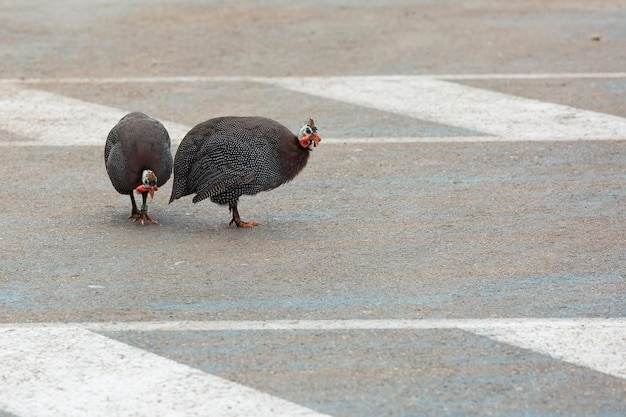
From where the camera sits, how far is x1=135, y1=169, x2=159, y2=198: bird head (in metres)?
6.72

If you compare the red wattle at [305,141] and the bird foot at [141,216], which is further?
the bird foot at [141,216]

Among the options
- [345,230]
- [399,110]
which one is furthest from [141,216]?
[399,110]

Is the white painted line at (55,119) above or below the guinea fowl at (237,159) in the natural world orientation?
below

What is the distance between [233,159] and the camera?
266 inches

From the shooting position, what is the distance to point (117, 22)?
13047mm

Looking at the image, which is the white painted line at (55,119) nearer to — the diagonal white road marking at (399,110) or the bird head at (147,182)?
the diagonal white road marking at (399,110)

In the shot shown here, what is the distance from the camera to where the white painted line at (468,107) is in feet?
28.8

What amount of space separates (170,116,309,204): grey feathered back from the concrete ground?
0.25 meters

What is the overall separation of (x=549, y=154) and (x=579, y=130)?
0.67 metres

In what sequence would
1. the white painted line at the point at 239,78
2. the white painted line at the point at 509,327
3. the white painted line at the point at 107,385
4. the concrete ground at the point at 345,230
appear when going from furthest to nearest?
the white painted line at the point at 239,78
the white painted line at the point at 509,327
the concrete ground at the point at 345,230
the white painted line at the point at 107,385

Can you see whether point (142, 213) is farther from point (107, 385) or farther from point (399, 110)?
point (399, 110)

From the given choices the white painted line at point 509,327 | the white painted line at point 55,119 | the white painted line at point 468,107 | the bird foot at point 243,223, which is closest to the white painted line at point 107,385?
the white painted line at point 509,327

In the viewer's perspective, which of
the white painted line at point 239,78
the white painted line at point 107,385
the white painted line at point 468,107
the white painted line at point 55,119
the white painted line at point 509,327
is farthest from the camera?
the white painted line at point 239,78

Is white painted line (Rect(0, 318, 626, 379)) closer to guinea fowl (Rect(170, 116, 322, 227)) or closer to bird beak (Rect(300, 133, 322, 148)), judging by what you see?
guinea fowl (Rect(170, 116, 322, 227))
